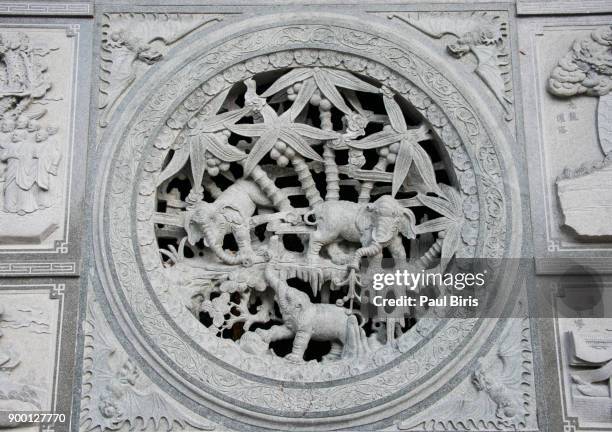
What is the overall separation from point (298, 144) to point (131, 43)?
5.76 ft

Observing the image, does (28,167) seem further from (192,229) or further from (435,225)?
(435,225)

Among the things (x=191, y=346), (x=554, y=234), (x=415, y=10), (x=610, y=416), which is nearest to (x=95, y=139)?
(x=191, y=346)

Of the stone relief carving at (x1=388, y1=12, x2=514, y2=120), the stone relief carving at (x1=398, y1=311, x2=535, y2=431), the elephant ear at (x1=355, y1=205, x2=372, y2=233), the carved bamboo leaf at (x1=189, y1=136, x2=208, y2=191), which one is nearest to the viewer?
the stone relief carving at (x1=398, y1=311, x2=535, y2=431)

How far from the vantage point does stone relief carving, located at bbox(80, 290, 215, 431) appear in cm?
708

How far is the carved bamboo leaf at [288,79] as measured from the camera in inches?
317

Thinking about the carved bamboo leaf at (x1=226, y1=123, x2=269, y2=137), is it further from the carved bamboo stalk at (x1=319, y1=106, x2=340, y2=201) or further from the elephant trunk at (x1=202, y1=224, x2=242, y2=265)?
the elephant trunk at (x1=202, y1=224, x2=242, y2=265)

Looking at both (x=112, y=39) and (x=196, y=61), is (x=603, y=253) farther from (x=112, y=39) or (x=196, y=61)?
(x=112, y=39)

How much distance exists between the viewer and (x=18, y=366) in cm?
726

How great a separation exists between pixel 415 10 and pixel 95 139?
3075 millimetres

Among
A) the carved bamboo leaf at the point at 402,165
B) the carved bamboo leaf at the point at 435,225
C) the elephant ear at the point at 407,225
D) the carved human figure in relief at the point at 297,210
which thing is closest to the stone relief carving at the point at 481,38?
the carved human figure in relief at the point at 297,210

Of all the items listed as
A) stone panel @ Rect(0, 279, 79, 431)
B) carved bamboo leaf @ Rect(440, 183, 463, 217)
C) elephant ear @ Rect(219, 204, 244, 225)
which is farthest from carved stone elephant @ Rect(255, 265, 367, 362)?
stone panel @ Rect(0, 279, 79, 431)

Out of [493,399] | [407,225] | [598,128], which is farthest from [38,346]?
[598,128]

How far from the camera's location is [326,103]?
8.08 m

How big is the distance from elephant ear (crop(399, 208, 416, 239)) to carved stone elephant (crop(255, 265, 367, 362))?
85cm
